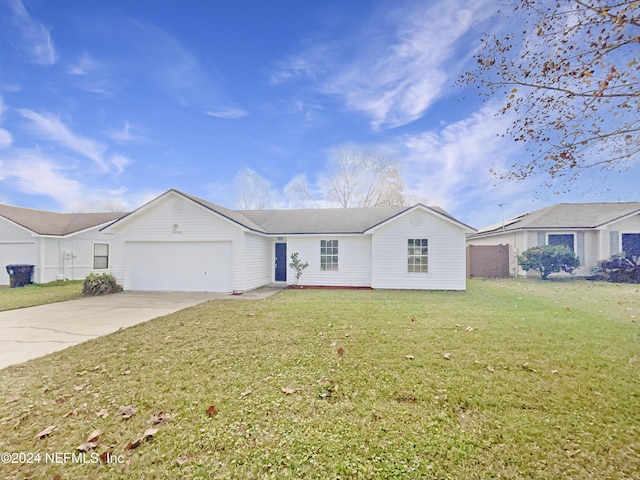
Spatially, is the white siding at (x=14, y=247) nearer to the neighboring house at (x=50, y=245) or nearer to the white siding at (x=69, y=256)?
the neighboring house at (x=50, y=245)

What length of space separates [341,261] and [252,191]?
18.3m

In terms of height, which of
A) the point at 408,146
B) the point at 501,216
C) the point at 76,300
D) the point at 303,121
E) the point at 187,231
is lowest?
the point at 76,300

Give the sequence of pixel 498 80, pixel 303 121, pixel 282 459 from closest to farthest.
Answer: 1. pixel 282 459
2. pixel 498 80
3. pixel 303 121

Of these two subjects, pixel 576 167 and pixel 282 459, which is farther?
pixel 576 167

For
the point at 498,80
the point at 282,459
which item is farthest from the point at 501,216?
the point at 282,459

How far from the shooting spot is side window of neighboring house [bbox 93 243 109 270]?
59.0 feet

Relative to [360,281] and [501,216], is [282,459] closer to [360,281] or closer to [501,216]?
[360,281]

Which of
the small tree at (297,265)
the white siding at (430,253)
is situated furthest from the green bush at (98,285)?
the white siding at (430,253)

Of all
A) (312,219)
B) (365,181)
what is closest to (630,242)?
(312,219)

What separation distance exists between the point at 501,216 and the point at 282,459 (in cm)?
2789

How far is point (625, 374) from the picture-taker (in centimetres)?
401

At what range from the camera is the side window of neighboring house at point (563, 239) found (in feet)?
57.9

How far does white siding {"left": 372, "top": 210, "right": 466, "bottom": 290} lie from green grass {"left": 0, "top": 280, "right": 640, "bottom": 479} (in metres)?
6.54

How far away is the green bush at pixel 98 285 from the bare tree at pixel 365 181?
20.9m
